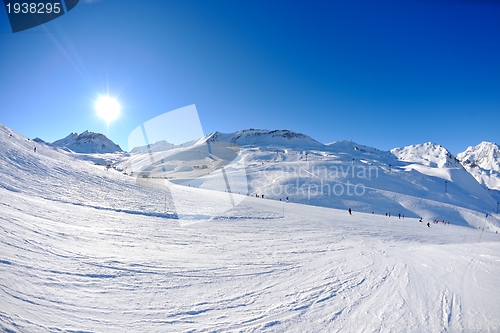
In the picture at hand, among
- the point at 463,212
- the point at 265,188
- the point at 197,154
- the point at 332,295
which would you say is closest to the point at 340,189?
the point at 265,188

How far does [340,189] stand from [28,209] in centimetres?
5301

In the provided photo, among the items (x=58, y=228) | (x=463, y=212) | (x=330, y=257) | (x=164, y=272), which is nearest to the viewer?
(x=164, y=272)

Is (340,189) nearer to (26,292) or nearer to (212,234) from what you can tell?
(212,234)

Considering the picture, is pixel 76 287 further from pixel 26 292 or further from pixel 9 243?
pixel 9 243

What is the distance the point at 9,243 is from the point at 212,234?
7.36 metres

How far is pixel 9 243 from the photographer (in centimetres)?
586

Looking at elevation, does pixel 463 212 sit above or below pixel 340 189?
below

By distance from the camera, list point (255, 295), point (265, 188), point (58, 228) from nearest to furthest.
→ point (255, 295)
point (58, 228)
point (265, 188)

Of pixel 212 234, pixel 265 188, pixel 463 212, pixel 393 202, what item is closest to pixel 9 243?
pixel 212 234

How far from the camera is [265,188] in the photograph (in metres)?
51.9

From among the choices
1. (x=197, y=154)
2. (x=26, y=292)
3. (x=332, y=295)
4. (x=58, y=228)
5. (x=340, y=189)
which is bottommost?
(x=332, y=295)

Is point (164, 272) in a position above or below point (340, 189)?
below

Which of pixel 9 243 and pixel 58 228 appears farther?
pixel 58 228

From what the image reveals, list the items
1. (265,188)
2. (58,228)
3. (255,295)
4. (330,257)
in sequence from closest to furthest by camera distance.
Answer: (255,295) → (58,228) → (330,257) → (265,188)
